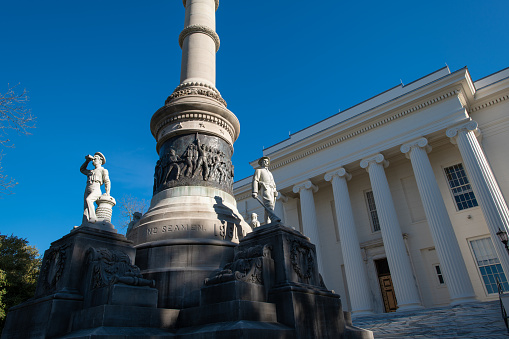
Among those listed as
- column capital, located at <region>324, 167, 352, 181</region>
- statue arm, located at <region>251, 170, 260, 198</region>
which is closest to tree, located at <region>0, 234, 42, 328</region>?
statue arm, located at <region>251, 170, 260, 198</region>

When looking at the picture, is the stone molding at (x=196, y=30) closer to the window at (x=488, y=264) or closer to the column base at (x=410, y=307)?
the column base at (x=410, y=307)

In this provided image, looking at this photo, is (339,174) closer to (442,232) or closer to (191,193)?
(442,232)

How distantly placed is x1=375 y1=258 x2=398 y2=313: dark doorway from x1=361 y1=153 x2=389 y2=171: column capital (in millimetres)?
6979

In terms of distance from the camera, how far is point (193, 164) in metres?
9.67

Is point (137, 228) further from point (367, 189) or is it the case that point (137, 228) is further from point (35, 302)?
point (367, 189)

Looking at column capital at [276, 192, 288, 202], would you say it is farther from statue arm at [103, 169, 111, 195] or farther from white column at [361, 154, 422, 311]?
statue arm at [103, 169, 111, 195]

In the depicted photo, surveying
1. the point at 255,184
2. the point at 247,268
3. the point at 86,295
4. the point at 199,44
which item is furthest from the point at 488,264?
the point at 86,295

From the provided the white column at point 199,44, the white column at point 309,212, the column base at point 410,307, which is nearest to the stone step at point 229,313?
the white column at point 199,44

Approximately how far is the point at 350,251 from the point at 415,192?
710 centimetres

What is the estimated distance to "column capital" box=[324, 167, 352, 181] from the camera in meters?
26.0

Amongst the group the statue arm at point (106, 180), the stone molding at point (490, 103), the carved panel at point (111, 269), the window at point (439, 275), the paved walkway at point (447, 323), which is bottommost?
the paved walkway at point (447, 323)

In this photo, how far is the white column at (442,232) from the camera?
1838 cm

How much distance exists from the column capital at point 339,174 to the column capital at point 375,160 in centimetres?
161

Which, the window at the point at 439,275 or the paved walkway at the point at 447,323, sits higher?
the window at the point at 439,275
